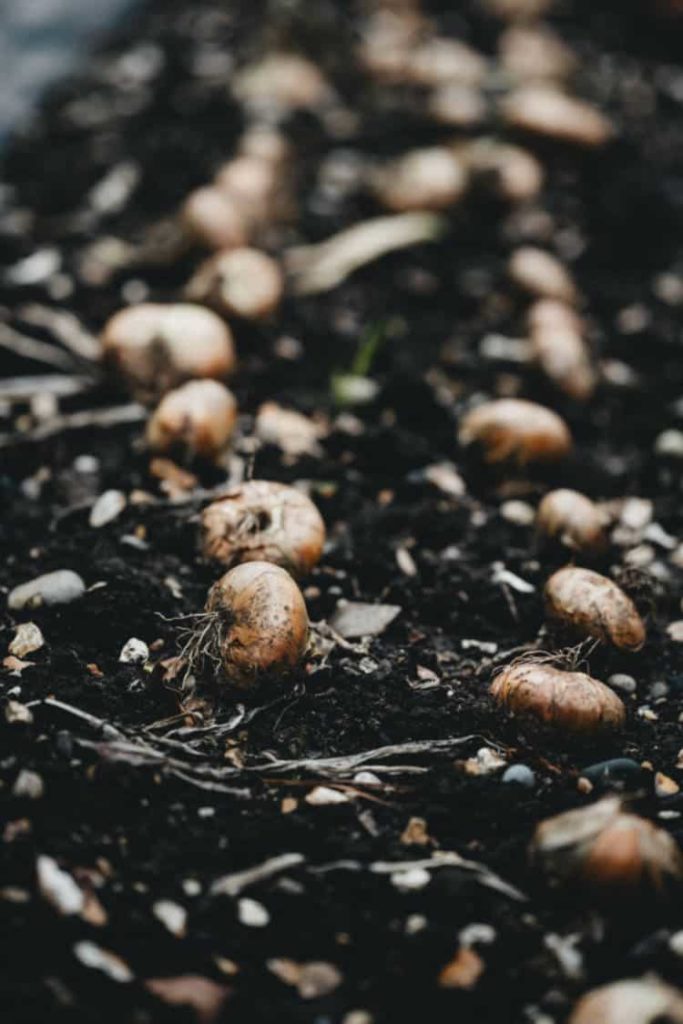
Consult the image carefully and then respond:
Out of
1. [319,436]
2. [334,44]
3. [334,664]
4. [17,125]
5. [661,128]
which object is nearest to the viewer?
[334,664]

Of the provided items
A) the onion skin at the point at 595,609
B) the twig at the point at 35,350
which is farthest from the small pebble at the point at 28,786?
the twig at the point at 35,350

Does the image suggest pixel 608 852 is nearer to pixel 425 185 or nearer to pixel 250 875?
pixel 250 875

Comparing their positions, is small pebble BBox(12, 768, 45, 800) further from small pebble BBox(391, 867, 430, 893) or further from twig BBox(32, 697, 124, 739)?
small pebble BBox(391, 867, 430, 893)

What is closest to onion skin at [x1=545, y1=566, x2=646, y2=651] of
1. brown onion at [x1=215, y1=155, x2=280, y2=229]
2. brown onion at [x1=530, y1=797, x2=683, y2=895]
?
brown onion at [x1=530, y1=797, x2=683, y2=895]

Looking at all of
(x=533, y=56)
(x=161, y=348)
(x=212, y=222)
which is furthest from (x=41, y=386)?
(x=533, y=56)

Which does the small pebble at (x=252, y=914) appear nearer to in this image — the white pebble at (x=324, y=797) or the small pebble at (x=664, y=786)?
the white pebble at (x=324, y=797)

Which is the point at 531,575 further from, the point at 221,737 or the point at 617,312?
the point at 617,312

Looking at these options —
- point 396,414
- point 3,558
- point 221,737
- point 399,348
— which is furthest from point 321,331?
point 221,737
